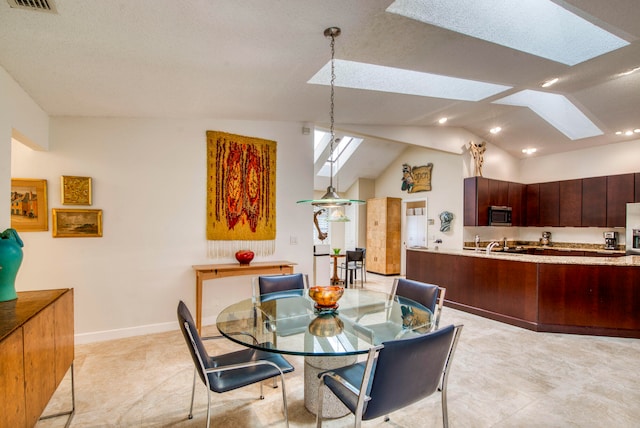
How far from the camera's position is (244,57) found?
2.46 meters

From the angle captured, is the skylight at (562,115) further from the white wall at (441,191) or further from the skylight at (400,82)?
the white wall at (441,191)

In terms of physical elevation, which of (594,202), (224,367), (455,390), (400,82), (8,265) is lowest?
(455,390)

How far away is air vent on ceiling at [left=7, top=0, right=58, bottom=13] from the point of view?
1660 mm

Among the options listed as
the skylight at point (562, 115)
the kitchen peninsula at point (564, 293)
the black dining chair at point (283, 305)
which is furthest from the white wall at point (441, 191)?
the black dining chair at point (283, 305)

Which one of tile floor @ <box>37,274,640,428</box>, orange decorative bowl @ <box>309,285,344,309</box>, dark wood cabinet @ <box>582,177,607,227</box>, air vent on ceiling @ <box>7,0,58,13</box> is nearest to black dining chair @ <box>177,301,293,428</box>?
tile floor @ <box>37,274,640,428</box>

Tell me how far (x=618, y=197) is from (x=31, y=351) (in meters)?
7.50

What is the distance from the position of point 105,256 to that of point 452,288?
4.70 meters

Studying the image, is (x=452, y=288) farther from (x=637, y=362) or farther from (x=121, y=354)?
(x=121, y=354)

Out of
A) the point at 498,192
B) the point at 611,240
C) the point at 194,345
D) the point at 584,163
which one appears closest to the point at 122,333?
the point at 194,345

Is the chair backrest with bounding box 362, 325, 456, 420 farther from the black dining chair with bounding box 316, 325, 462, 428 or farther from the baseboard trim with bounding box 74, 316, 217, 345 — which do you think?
the baseboard trim with bounding box 74, 316, 217, 345

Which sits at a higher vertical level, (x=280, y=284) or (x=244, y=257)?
(x=244, y=257)

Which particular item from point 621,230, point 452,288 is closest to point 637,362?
point 452,288

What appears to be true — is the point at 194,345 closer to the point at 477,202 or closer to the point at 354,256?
the point at 354,256

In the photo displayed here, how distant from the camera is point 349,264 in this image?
673 centimetres
